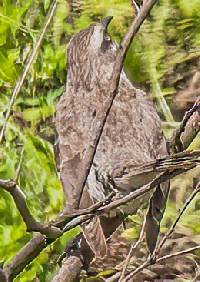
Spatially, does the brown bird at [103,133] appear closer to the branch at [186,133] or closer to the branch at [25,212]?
the branch at [186,133]

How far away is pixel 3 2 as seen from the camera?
3.32 meters

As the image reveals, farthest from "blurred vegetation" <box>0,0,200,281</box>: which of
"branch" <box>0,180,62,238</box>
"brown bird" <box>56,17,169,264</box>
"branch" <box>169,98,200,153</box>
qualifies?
"branch" <box>0,180,62,238</box>

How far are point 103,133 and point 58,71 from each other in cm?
91

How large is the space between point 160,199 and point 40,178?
0.91 metres

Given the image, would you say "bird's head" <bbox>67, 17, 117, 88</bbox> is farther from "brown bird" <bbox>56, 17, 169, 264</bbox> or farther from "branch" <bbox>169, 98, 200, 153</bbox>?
A: "branch" <bbox>169, 98, 200, 153</bbox>

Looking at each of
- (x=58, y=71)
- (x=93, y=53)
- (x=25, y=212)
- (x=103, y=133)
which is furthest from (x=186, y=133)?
(x=58, y=71)

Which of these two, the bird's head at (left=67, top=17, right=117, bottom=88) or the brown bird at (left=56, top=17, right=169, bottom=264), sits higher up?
the bird's head at (left=67, top=17, right=117, bottom=88)

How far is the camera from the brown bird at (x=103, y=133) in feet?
7.63

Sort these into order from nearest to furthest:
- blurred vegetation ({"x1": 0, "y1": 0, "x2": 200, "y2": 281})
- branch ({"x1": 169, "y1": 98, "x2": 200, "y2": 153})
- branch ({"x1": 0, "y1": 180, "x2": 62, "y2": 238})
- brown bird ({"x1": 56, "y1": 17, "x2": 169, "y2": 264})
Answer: branch ({"x1": 0, "y1": 180, "x2": 62, "y2": 238}) → branch ({"x1": 169, "y1": 98, "x2": 200, "y2": 153}) → brown bird ({"x1": 56, "y1": 17, "x2": 169, "y2": 264}) → blurred vegetation ({"x1": 0, "y1": 0, "x2": 200, "y2": 281})

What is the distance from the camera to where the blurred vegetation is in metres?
3.06

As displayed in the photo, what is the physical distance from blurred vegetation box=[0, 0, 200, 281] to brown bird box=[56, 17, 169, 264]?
45cm

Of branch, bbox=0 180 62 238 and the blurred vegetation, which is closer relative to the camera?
branch, bbox=0 180 62 238

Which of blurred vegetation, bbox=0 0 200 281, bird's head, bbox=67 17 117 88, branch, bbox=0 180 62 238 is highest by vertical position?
branch, bbox=0 180 62 238

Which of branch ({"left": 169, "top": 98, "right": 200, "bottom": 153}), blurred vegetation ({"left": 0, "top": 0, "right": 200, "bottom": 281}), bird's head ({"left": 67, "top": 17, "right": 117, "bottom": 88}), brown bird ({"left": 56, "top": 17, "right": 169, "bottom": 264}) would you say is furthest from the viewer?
blurred vegetation ({"left": 0, "top": 0, "right": 200, "bottom": 281})
